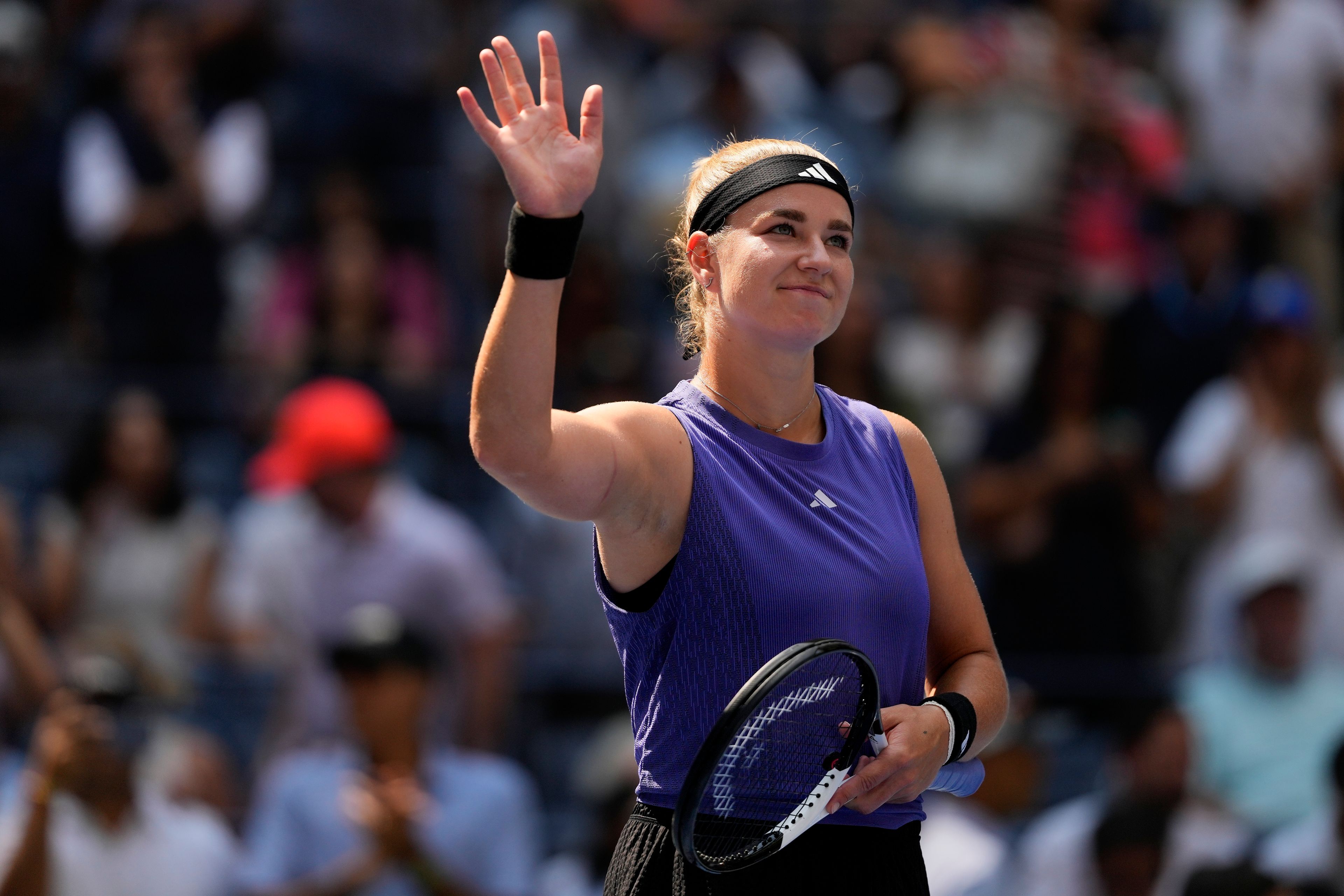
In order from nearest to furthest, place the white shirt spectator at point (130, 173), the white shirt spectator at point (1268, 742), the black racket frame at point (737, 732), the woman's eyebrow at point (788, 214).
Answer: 1. the black racket frame at point (737, 732)
2. the woman's eyebrow at point (788, 214)
3. the white shirt spectator at point (1268, 742)
4. the white shirt spectator at point (130, 173)

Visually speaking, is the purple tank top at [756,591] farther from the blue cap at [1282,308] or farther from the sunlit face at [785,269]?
the blue cap at [1282,308]

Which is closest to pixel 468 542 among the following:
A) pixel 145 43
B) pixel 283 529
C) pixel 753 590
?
pixel 283 529

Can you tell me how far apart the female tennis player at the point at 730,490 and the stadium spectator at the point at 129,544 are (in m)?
4.53

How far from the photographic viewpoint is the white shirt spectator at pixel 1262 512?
6.64 m

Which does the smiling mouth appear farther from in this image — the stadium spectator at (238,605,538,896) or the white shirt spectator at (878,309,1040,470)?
the white shirt spectator at (878,309,1040,470)

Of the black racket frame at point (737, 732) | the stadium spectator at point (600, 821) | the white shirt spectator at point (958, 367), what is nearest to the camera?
the black racket frame at point (737, 732)

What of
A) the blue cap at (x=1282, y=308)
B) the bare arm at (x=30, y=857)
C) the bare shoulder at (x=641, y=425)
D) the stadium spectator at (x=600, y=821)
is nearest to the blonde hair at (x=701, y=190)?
the bare shoulder at (x=641, y=425)

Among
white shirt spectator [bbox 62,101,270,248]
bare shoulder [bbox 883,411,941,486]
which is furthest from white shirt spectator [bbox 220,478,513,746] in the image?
bare shoulder [bbox 883,411,941,486]

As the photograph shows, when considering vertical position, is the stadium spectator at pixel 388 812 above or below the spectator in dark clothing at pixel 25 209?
below

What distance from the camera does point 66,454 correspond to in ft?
25.8

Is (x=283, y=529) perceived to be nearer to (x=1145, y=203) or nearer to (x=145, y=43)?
(x=145, y=43)

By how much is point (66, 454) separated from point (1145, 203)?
534 cm

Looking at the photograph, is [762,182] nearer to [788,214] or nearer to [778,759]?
[788,214]

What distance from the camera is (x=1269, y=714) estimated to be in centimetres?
616
